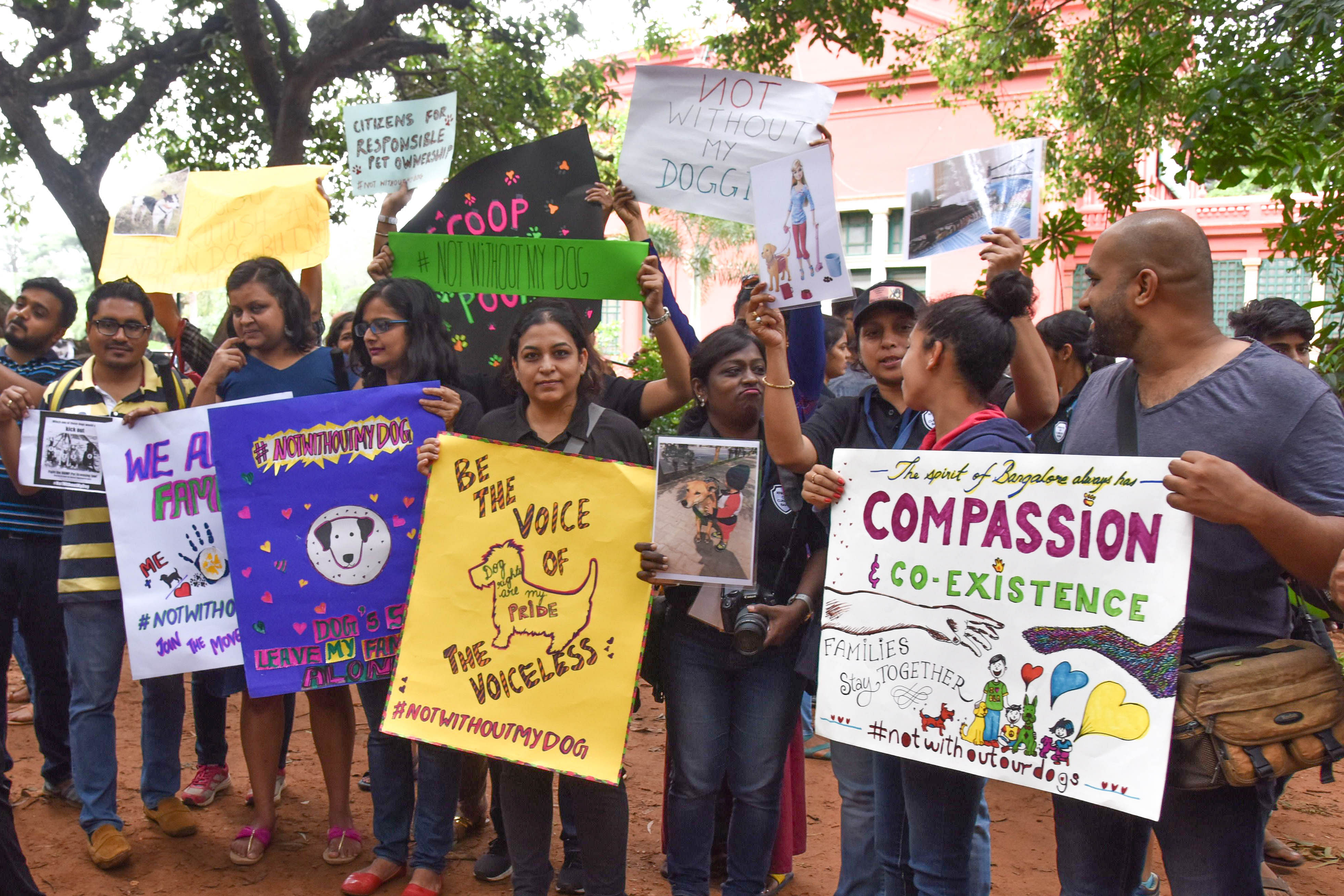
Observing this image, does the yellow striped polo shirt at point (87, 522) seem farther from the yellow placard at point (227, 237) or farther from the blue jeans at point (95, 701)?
the yellow placard at point (227, 237)

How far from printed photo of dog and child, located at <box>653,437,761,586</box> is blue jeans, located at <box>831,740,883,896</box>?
2.35 ft

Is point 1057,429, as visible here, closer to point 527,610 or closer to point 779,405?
point 779,405

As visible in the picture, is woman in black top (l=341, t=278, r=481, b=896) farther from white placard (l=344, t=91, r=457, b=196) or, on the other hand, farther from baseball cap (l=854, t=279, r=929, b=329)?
baseball cap (l=854, t=279, r=929, b=329)

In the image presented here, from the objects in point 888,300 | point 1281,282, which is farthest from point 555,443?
point 1281,282

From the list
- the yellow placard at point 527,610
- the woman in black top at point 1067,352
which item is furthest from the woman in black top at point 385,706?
the woman in black top at point 1067,352

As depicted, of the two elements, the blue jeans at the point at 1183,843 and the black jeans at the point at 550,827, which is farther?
the black jeans at the point at 550,827

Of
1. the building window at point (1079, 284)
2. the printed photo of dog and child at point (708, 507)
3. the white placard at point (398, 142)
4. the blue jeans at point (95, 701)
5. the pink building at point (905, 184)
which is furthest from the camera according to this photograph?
the building window at point (1079, 284)

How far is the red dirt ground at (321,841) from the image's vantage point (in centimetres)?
397

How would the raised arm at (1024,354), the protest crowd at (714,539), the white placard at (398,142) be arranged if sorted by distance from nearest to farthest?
the protest crowd at (714,539) → the raised arm at (1024,354) → the white placard at (398,142)

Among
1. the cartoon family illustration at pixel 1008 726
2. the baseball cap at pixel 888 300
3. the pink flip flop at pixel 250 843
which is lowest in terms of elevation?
the pink flip flop at pixel 250 843

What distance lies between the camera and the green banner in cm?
406

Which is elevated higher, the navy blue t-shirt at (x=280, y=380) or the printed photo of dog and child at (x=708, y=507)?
the navy blue t-shirt at (x=280, y=380)

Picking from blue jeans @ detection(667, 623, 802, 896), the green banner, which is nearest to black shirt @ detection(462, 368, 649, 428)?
the green banner

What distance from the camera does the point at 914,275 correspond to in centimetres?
2394
